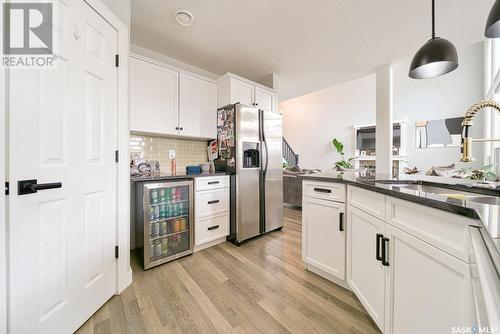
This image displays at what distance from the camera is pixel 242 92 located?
2.84 meters

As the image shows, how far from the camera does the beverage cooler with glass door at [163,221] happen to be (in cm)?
194

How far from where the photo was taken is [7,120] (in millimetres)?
940

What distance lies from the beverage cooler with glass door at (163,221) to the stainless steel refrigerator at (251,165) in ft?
2.01

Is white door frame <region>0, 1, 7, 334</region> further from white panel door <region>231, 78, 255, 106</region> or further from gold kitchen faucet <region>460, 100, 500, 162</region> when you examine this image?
gold kitchen faucet <region>460, 100, 500, 162</region>

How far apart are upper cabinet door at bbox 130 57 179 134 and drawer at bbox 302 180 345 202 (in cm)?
176

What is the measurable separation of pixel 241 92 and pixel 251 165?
3.50ft

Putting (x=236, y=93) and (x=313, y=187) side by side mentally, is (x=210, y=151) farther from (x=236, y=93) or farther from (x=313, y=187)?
(x=313, y=187)

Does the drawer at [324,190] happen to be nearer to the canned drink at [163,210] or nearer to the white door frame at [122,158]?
the canned drink at [163,210]

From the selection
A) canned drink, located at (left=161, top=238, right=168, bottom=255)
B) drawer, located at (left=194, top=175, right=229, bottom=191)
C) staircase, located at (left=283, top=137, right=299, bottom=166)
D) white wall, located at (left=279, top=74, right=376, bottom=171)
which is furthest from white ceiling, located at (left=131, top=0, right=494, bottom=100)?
staircase, located at (left=283, top=137, right=299, bottom=166)

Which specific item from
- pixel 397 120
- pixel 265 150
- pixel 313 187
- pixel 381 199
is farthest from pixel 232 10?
pixel 397 120

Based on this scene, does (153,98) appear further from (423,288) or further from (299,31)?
(423,288)

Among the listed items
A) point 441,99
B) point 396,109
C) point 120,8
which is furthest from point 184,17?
point 441,99

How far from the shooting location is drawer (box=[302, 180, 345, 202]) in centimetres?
162

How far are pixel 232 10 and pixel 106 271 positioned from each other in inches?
98.8
